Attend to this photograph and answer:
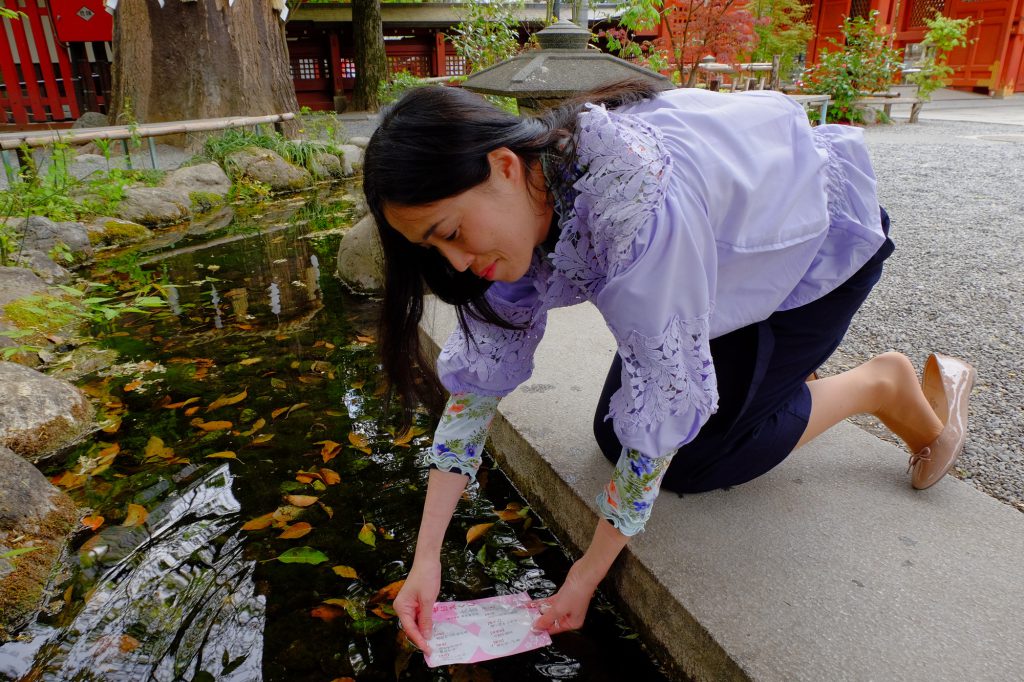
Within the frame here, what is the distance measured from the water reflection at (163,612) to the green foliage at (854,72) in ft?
36.3

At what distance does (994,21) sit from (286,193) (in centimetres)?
1559

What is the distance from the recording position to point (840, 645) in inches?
49.9

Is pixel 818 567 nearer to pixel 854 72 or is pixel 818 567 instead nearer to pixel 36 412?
pixel 36 412

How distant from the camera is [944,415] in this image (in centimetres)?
184

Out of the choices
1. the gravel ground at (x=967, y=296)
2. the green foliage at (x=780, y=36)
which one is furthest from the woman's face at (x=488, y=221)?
the green foliage at (x=780, y=36)

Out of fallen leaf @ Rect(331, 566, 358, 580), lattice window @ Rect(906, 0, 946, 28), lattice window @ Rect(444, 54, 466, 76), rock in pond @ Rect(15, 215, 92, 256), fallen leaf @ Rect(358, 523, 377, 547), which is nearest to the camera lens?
fallen leaf @ Rect(331, 566, 358, 580)

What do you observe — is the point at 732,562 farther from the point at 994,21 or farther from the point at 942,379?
the point at 994,21

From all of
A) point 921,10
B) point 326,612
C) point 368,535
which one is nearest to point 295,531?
point 368,535

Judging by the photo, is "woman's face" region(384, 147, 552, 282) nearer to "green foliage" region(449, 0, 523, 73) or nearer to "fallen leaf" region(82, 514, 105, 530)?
"fallen leaf" region(82, 514, 105, 530)

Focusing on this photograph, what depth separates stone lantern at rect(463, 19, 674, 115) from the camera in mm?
3674

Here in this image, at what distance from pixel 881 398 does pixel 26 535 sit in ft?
7.66

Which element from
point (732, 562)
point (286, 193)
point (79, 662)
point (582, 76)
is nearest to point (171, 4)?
point (286, 193)

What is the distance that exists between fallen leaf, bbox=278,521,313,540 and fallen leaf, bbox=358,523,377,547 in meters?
0.16

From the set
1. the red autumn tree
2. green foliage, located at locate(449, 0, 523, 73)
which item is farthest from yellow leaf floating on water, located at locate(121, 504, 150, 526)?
the red autumn tree
